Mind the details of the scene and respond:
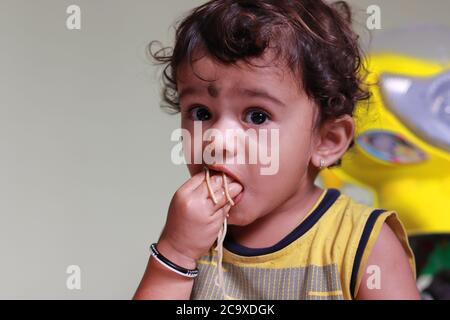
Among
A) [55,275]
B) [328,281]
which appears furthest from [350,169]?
[55,275]

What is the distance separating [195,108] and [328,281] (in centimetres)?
27

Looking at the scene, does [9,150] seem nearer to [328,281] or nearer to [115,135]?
[115,135]

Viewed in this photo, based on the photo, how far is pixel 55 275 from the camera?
121 cm

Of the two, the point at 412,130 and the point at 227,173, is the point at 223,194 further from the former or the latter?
the point at 412,130

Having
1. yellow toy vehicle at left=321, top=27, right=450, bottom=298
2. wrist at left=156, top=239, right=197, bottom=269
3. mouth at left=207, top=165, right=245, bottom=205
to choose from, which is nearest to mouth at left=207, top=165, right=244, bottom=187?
mouth at left=207, top=165, right=245, bottom=205

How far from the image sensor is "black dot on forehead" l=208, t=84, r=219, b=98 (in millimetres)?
753

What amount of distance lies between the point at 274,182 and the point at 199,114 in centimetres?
12

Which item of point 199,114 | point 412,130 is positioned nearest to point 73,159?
point 199,114

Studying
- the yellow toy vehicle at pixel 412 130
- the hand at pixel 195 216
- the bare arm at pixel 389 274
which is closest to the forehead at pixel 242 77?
the hand at pixel 195 216

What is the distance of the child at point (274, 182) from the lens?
0.75 metres

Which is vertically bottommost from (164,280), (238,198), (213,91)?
(164,280)

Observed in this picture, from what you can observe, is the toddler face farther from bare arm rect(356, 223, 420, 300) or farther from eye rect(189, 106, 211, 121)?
bare arm rect(356, 223, 420, 300)

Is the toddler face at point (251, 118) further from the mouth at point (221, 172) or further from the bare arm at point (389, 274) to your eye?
the bare arm at point (389, 274)

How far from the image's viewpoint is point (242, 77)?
0.75m
